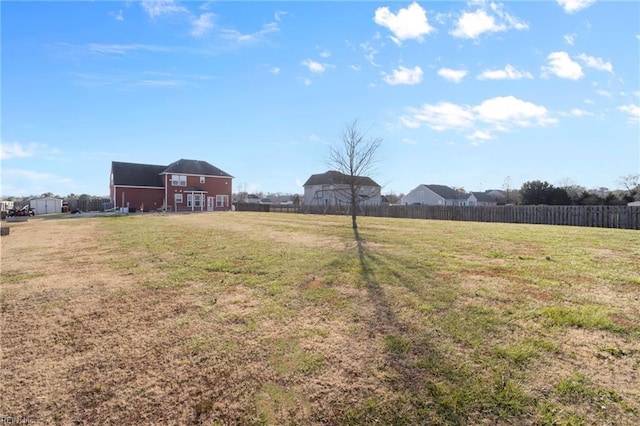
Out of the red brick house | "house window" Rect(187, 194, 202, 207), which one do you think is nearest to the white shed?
the red brick house

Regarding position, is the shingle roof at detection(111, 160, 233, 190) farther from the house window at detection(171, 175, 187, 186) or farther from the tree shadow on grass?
the tree shadow on grass

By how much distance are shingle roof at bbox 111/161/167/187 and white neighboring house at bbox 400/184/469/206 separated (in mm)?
42619

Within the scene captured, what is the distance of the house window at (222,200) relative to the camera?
156 ft

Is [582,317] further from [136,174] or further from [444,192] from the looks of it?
[444,192]

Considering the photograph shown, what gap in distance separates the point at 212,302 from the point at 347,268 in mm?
2872

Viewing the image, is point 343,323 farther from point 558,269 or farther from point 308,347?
point 558,269

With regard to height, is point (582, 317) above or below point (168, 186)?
below

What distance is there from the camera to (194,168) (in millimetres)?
45750

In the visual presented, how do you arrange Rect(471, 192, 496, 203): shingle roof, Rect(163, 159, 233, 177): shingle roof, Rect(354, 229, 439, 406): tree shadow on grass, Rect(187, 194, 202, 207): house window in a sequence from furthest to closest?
Rect(471, 192, 496, 203): shingle roof, Rect(187, 194, 202, 207): house window, Rect(163, 159, 233, 177): shingle roof, Rect(354, 229, 439, 406): tree shadow on grass

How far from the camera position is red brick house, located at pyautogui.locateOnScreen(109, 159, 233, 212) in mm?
42125

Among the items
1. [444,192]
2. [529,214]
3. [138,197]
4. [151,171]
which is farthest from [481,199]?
[138,197]

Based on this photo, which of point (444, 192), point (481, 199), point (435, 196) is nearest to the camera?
point (435, 196)

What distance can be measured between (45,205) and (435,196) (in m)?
56.7

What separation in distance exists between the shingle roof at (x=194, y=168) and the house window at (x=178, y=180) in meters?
0.72
